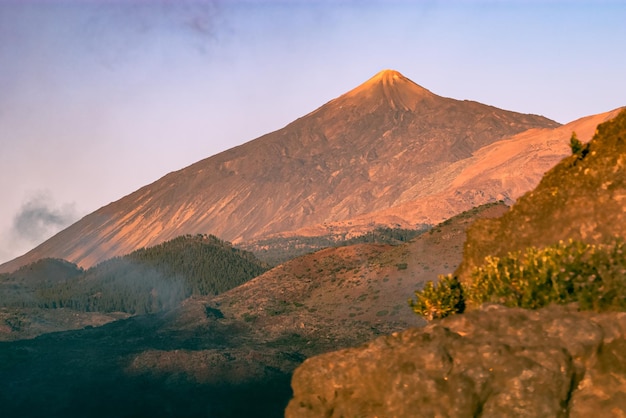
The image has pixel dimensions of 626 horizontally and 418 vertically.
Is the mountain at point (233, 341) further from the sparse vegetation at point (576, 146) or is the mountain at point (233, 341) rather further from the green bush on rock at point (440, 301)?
the sparse vegetation at point (576, 146)

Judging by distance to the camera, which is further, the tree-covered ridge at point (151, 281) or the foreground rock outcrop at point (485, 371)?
the tree-covered ridge at point (151, 281)

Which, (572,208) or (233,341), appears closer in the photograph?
(572,208)

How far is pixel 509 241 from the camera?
1191 inches

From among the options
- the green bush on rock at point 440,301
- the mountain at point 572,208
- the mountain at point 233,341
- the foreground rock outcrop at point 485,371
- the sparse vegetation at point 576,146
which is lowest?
the mountain at point 233,341

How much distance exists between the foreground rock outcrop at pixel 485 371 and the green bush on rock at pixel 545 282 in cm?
76

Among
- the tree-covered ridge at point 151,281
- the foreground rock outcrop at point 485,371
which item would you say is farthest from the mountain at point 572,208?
the tree-covered ridge at point 151,281

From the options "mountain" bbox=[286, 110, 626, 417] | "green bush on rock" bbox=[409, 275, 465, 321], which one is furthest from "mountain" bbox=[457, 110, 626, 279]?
"green bush on rock" bbox=[409, 275, 465, 321]

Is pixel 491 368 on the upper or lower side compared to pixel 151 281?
lower

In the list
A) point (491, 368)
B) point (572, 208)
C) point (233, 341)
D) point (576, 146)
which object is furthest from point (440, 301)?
point (233, 341)

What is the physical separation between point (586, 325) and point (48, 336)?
9610 cm

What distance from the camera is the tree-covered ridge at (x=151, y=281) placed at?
15650 centimetres

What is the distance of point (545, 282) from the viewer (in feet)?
81.4

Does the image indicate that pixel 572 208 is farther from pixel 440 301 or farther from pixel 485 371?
pixel 485 371

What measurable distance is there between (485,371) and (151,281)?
14730 cm
